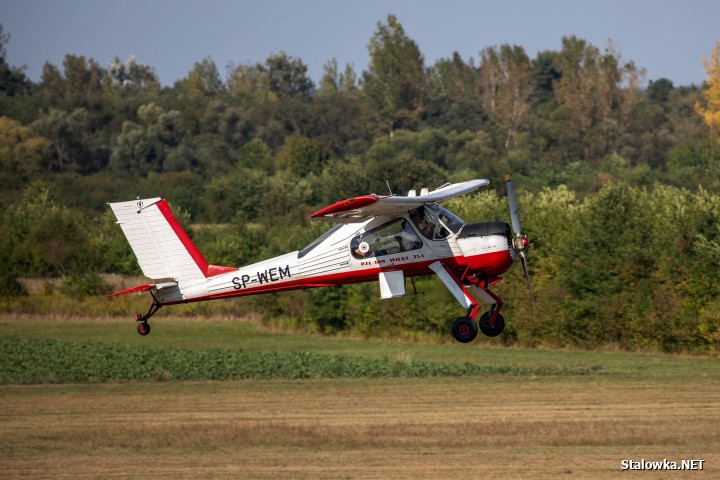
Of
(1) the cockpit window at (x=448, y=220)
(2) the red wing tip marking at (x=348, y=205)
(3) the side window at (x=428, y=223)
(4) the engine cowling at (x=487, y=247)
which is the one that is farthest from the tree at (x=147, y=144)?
(2) the red wing tip marking at (x=348, y=205)

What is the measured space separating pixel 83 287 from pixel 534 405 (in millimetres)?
41163

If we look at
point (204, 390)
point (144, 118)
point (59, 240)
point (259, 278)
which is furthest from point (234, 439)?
point (144, 118)

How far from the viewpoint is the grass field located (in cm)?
3281

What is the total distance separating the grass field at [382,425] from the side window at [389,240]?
33.4 ft

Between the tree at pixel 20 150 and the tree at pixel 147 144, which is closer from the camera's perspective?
the tree at pixel 20 150

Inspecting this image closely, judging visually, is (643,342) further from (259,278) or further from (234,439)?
(259,278)

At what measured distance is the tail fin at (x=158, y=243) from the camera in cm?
2344

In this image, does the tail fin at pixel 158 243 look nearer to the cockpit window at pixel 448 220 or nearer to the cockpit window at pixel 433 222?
the cockpit window at pixel 433 222

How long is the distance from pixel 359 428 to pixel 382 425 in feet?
2.55

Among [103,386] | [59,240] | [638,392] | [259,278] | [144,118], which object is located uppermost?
[144,118]

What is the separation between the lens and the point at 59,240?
82875 mm

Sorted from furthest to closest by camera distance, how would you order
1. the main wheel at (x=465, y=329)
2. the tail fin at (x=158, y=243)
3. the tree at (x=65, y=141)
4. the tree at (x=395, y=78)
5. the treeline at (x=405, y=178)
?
the tree at (x=395, y=78), the tree at (x=65, y=141), the treeline at (x=405, y=178), the tail fin at (x=158, y=243), the main wheel at (x=465, y=329)

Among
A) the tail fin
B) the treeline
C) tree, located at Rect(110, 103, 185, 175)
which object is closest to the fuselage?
the tail fin

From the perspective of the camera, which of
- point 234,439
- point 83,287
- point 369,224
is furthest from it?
point 83,287
